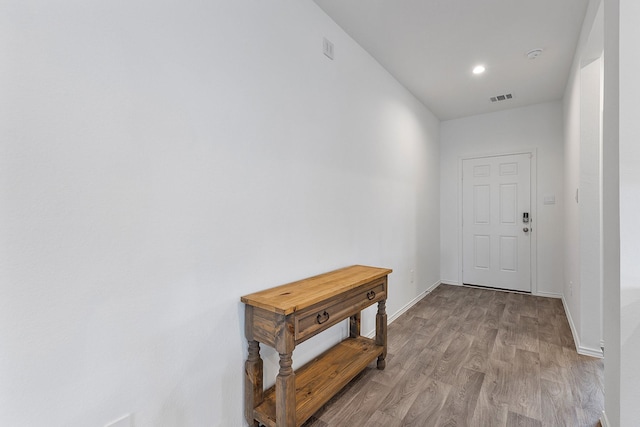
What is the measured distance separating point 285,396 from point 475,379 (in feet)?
4.76

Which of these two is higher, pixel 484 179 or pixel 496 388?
pixel 484 179

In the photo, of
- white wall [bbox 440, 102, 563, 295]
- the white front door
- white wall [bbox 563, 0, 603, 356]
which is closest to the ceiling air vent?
white wall [bbox 440, 102, 563, 295]

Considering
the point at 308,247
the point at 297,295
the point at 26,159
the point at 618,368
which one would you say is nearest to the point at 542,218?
the point at 618,368

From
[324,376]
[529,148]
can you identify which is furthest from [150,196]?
[529,148]

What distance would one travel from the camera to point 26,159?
0.93 metres

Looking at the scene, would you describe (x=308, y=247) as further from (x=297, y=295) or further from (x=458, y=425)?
(x=458, y=425)

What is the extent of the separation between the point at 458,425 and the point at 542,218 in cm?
350

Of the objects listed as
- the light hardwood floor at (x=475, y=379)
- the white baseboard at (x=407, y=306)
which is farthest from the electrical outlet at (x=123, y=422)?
the white baseboard at (x=407, y=306)

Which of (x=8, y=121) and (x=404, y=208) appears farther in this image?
(x=404, y=208)

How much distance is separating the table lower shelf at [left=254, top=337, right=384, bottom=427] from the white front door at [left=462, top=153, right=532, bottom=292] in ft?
9.76

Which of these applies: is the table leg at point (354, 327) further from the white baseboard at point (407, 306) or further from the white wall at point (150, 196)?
the white wall at point (150, 196)

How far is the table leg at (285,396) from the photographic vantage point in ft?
4.63

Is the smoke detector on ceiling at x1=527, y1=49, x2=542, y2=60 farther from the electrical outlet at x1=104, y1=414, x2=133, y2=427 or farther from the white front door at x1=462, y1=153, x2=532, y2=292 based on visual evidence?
the electrical outlet at x1=104, y1=414, x2=133, y2=427

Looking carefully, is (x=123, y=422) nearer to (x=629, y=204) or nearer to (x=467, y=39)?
(x=629, y=204)
